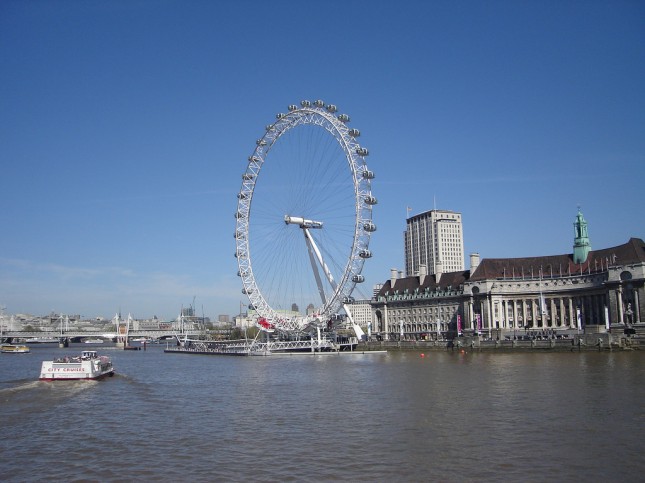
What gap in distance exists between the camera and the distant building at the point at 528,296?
88.9 m

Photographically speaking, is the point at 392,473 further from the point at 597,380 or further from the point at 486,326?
the point at 486,326

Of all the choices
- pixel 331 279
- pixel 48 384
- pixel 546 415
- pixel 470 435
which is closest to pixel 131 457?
pixel 470 435

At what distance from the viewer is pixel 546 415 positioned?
90.0 feet

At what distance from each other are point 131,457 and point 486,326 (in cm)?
9627

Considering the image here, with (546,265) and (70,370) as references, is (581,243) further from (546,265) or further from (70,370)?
(70,370)

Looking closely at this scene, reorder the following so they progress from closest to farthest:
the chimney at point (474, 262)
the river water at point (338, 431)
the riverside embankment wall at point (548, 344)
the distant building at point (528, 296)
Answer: the river water at point (338, 431) < the riverside embankment wall at point (548, 344) < the distant building at point (528, 296) < the chimney at point (474, 262)

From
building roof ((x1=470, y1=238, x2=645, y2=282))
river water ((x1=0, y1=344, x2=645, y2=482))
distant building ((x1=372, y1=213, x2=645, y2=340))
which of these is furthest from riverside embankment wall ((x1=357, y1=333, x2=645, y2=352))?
river water ((x1=0, y1=344, x2=645, y2=482))

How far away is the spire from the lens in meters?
107

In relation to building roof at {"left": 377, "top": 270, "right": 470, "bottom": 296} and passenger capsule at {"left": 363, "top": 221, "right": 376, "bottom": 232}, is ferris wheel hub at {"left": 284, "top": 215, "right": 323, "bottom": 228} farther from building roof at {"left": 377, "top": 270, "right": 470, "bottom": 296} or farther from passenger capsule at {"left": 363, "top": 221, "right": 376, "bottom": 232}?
building roof at {"left": 377, "top": 270, "right": 470, "bottom": 296}

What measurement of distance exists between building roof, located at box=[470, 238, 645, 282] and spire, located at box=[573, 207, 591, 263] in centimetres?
104

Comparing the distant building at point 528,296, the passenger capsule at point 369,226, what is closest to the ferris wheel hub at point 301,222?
the passenger capsule at point 369,226

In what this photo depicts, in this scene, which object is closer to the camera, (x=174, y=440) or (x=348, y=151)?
(x=174, y=440)

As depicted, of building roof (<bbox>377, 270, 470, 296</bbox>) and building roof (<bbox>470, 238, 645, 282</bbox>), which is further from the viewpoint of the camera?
building roof (<bbox>377, 270, 470, 296</bbox>)

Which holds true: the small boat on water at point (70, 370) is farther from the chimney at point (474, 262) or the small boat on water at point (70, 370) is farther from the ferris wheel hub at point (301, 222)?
the chimney at point (474, 262)
